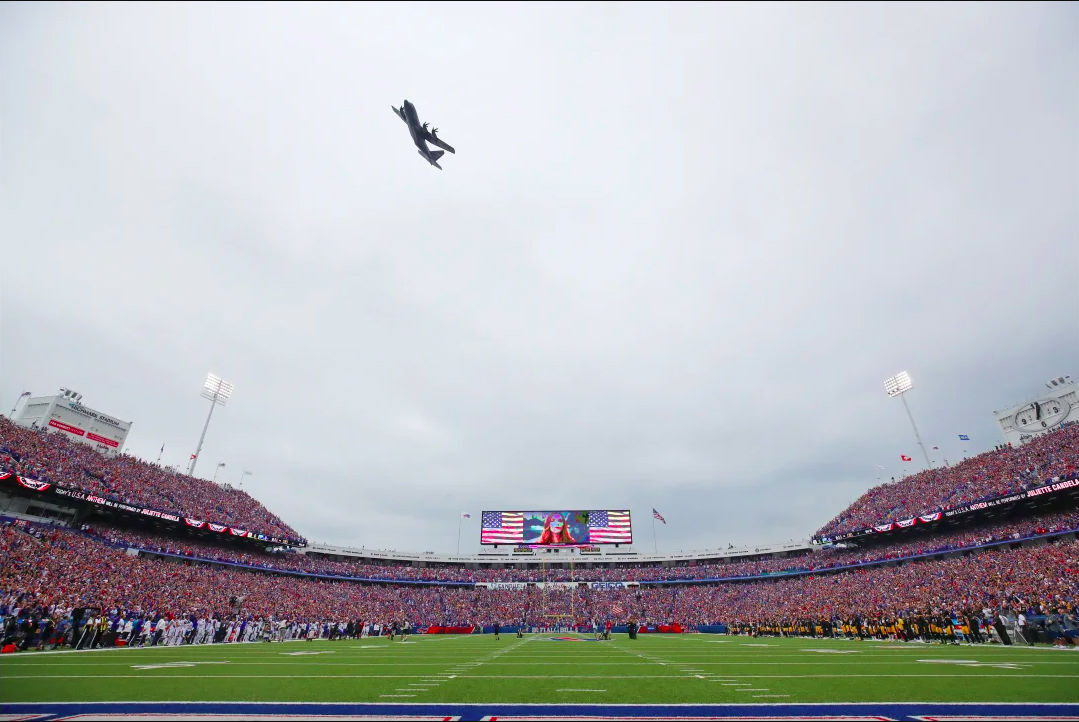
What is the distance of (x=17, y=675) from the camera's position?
12.5 metres

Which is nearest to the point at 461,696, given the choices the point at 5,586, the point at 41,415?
the point at 5,586

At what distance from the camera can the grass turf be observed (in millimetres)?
10023

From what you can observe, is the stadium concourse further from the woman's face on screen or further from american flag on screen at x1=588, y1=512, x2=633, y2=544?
the woman's face on screen

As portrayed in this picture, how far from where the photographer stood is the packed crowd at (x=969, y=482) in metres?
39.7

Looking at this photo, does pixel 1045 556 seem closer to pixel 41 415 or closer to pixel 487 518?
pixel 487 518

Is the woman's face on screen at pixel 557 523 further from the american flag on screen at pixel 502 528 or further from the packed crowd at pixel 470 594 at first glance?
the packed crowd at pixel 470 594

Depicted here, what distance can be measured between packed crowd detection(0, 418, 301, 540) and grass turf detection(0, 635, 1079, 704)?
26952mm

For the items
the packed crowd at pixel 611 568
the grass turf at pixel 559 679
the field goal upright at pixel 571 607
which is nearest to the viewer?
the grass turf at pixel 559 679

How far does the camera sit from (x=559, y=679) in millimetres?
12992

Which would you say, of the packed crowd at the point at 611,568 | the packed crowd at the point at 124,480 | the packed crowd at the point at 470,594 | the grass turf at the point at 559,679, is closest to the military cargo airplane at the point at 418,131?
the grass turf at the point at 559,679

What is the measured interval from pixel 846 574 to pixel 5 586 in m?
64.9

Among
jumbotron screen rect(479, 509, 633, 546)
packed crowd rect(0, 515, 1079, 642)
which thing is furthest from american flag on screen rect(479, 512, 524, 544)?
packed crowd rect(0, 515, 1079, 642)

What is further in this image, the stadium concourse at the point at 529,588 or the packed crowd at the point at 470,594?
the packed crowd at the point at 470,594

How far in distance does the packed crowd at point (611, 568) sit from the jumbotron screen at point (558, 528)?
5.75m
